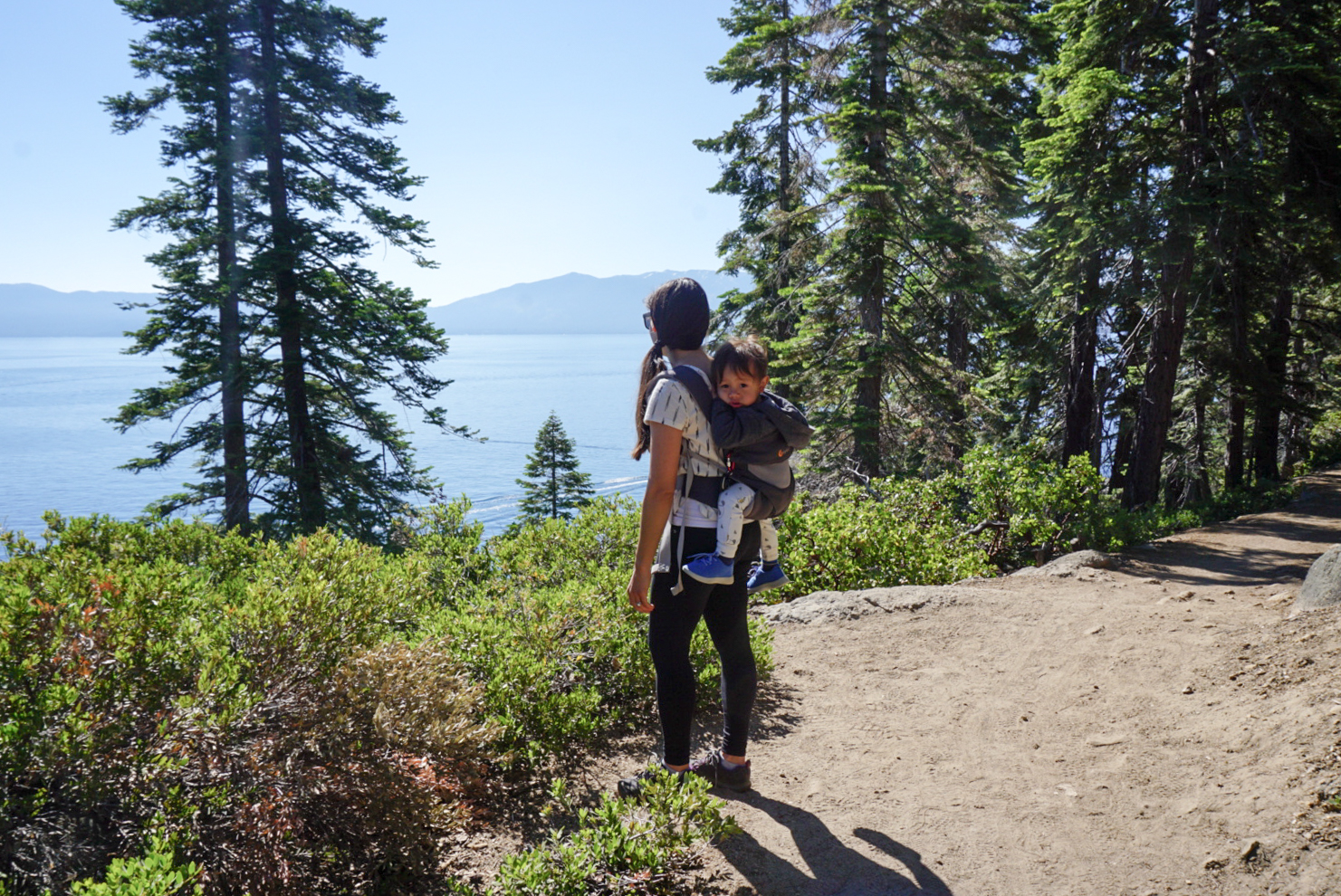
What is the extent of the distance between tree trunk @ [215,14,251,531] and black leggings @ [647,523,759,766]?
1365cm

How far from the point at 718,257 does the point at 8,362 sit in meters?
137

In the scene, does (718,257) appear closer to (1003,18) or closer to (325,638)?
(1003,18)

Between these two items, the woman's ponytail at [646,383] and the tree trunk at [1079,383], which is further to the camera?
the tree trunk at [1079,383]

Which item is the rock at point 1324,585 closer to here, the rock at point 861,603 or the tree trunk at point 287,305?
the rock at point 861,603

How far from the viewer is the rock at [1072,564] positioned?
7086mm

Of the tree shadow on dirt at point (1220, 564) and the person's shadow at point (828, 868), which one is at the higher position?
the tree shadow on dirt at point (1220, 564)

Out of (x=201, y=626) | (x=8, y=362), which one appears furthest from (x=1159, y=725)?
(x=8, y=362)

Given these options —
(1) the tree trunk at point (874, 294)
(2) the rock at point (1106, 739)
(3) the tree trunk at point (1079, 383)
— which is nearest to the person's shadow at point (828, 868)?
(2) the rock at point (1106, 739)

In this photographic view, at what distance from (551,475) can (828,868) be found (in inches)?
940

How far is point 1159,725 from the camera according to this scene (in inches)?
150

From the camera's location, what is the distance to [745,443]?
2738 mm

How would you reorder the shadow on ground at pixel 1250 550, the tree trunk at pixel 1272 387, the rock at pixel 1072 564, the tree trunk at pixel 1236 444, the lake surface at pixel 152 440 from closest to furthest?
1. the rock at pixel 1072 564
2. the shadow on ground at pixel 1250 550
3. the tree trunk at pixel 1272 387
4. the tree trunk at pixel 1236 444
5. the lake surface at pixel 152 440

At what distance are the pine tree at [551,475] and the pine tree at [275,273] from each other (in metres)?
9.95

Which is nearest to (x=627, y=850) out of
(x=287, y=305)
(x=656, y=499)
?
(x=656, y=499)
